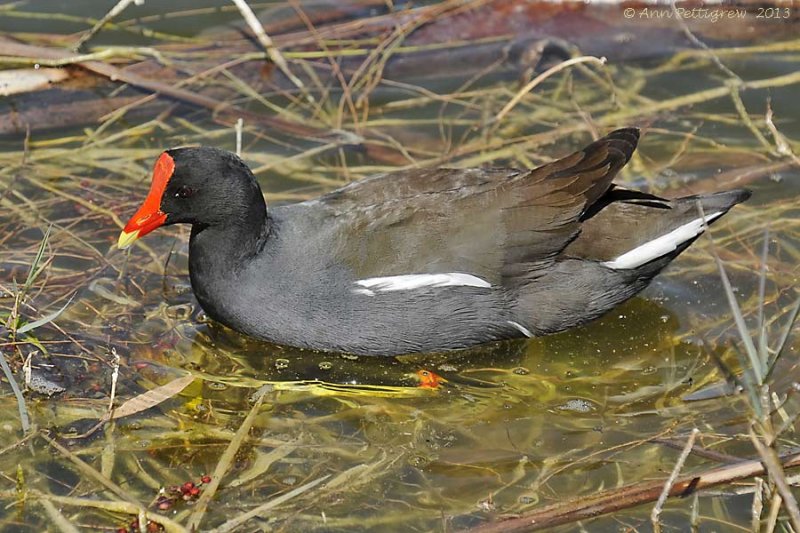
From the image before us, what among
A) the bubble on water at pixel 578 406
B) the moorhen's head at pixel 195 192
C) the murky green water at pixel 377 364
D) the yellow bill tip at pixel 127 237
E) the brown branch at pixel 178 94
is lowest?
the bubble on water at pixel 578 406

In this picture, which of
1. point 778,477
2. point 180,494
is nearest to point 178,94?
point 180,494

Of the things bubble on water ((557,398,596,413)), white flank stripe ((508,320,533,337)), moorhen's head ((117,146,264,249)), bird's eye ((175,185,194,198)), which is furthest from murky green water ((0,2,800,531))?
bird's eye ((175,185,194,198))

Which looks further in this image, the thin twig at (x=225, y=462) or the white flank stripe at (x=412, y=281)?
the white flank stripe at (x=412, y=281)

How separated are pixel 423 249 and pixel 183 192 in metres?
0.90

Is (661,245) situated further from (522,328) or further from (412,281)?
(412,281)

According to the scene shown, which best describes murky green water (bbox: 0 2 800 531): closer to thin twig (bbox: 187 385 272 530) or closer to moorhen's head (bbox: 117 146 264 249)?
thin twig (bbox: 187 385 272 530)

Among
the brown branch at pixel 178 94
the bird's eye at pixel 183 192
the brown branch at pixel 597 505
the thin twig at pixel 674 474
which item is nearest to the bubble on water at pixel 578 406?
the brown branch at pixel 597 505

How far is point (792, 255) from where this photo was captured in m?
4.92

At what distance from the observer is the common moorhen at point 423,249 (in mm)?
4172

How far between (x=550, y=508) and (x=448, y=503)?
371 mm

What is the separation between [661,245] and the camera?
4324 mm

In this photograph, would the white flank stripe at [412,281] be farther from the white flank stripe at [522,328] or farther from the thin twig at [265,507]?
the thin twig at [265,507]

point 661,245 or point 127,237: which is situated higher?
point 127,237

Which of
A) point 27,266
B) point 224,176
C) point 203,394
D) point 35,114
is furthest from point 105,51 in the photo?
point 203,394
